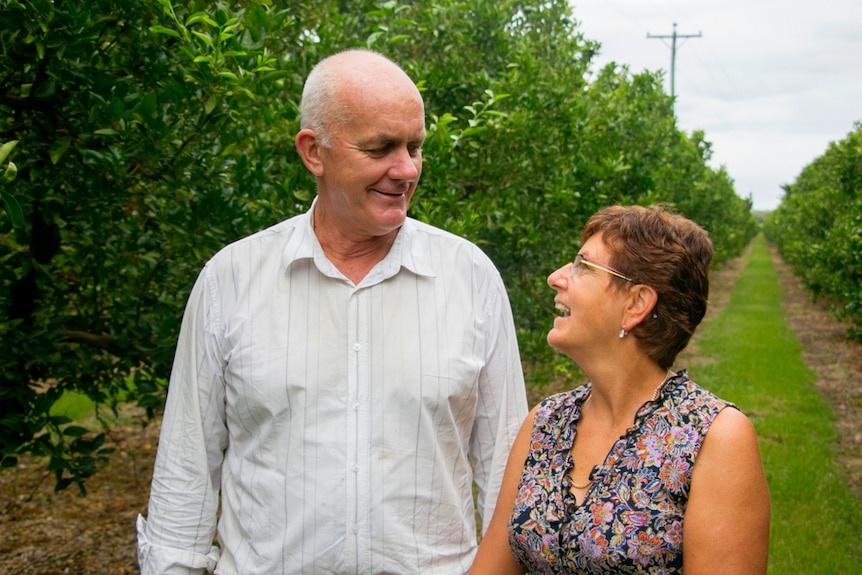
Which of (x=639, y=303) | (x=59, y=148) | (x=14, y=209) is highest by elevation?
(x=59, y=148)

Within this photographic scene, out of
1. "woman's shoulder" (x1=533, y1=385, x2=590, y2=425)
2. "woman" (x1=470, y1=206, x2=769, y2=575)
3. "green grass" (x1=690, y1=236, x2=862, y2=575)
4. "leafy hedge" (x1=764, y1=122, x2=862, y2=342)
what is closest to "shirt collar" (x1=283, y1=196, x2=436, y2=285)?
"woman" (x1=470, y1=206, x2=769, y2=575)

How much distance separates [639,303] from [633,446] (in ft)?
1.17

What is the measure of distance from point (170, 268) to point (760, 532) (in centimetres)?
263

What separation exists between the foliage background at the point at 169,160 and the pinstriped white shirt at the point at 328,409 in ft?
2.15

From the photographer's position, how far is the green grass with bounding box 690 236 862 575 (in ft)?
19.6

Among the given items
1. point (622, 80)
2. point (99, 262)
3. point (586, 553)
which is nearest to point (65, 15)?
point (99, 262)

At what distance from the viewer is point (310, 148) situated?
98.1 inches

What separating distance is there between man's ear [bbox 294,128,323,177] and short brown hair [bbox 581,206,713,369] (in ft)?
2.64

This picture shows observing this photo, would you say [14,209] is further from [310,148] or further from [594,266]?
[594,266]

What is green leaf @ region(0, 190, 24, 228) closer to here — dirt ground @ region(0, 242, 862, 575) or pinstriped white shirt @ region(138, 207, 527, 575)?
pinstriped white shirt @ region(138, 207, 527, 575)

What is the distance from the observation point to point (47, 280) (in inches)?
161

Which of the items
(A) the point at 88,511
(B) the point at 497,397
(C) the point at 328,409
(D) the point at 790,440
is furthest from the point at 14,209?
(D) the point at 790,440

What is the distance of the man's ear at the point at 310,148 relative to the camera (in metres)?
2.47

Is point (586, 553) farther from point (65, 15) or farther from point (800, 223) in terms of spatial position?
point (800, 223)
